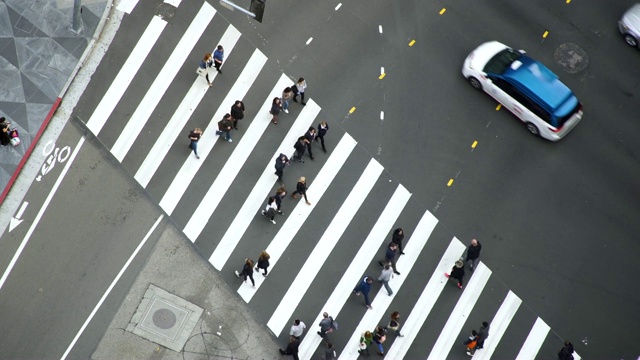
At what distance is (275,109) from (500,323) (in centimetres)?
998

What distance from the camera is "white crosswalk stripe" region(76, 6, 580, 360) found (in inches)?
1086

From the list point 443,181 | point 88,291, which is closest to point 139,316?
point 88,291

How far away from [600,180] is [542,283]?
422cm

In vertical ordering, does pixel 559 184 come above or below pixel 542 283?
above

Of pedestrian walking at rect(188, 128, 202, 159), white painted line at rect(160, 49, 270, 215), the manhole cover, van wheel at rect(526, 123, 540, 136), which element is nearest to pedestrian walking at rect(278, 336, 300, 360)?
white painted line at rect(160, 49, 270, 215)

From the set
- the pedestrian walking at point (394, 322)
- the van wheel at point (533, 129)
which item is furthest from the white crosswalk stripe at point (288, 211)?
the van wheel at point (533, 129)

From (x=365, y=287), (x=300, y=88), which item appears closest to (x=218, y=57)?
(x=300, y=88)

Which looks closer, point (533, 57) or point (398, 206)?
point (398, 206)

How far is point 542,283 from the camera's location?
2844 centimetres

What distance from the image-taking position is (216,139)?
2916 cm

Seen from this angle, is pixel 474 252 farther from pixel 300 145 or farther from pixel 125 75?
pixel 125 75

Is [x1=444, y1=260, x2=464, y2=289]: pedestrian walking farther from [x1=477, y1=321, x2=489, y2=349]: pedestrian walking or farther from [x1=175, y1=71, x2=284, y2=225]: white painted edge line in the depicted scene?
[x1=175, y1=71, x2=284, y2=225]: white painted edge line

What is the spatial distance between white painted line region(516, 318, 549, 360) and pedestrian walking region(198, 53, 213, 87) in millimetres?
13349

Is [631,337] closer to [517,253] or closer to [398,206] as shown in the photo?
[517,253]
